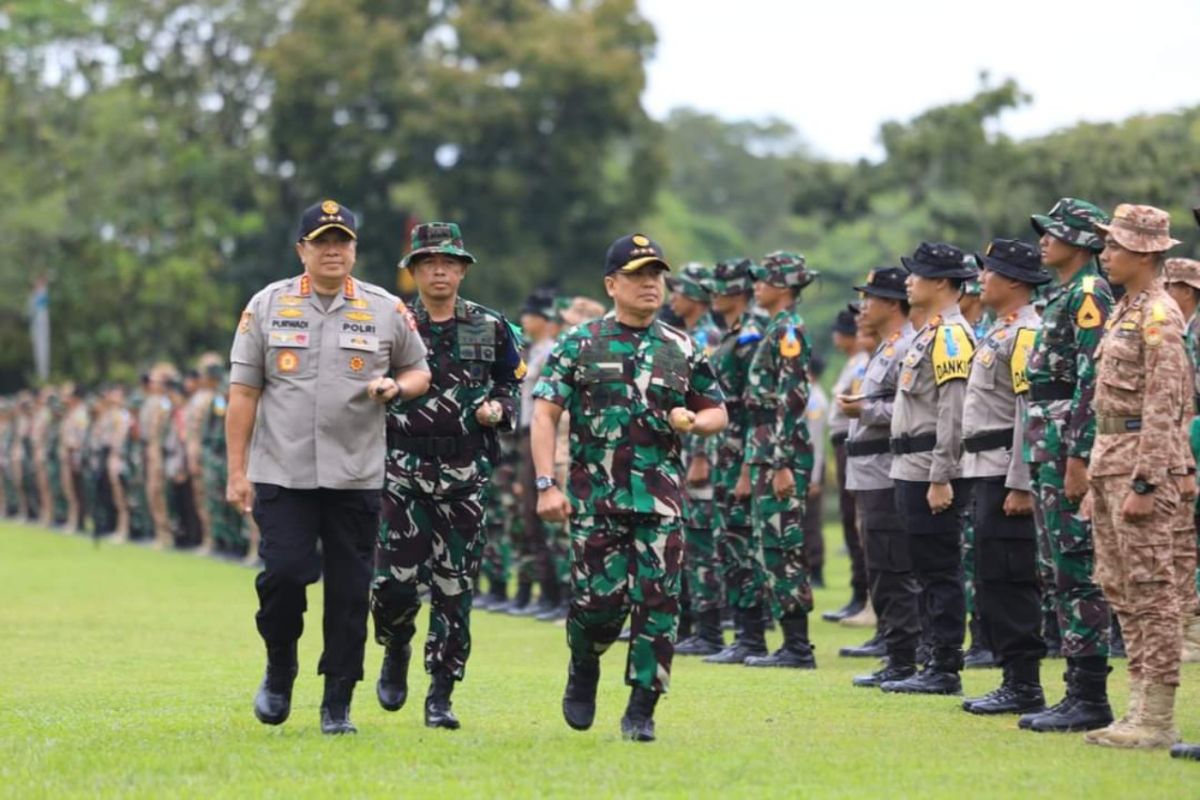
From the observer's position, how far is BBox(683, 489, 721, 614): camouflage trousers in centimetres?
1474

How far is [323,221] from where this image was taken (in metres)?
9.45

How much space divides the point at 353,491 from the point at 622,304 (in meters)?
1.50

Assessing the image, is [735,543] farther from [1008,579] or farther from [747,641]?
[1008,579]

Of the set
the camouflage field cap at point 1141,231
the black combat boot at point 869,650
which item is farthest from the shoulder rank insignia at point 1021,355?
the black combat boot at point 869,650

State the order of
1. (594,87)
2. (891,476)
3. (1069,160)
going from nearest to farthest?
1. (891,476)
2. (1069,160)
3. (594,87)

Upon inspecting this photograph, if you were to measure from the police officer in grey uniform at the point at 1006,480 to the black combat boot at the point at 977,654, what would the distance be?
2690 millimetres

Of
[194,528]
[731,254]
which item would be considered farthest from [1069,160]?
[731,254]

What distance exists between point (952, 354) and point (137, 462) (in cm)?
2135

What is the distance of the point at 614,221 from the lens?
52.2m

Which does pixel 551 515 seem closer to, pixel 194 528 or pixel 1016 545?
pixel 1016 545

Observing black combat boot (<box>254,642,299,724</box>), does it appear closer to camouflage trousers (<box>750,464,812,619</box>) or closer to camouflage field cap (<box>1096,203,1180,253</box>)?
camouflage field cap (<box>1096,203,1180,253</box>)

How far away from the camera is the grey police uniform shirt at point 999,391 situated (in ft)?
35.0

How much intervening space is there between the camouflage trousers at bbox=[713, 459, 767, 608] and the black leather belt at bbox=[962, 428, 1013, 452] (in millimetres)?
Result: 3260

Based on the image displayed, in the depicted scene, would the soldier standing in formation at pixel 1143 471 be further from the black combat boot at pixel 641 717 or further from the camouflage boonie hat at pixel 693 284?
the camouflage boonie hat at pixel 693 284
